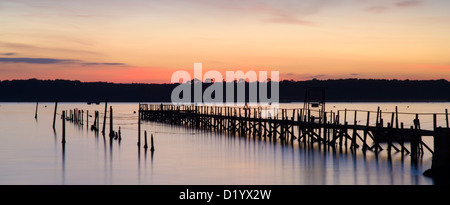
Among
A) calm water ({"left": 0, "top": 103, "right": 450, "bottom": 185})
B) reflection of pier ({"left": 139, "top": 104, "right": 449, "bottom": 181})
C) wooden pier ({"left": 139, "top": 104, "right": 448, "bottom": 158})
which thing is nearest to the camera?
calm water ({"left": 0, "top": 103, "right": 450, "bottom": 185})

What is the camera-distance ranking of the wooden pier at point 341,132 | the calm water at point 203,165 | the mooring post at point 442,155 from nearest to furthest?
1. the mooring post at point 442,155
2. the calm water at point 203,165
3. the wooden pier at point 341,132

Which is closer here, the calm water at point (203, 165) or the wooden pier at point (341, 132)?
the calm water at point (203, 165)

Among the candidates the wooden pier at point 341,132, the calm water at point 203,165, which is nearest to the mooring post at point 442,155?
the calm water at point 203,165

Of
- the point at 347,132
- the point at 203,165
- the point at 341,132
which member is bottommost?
the point at 203,165

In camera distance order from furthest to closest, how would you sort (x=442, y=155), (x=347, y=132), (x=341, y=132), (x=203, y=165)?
1. (x=347, y=132)
2. (x=341, y=132)
3. (x=203, y=165)
4. (x=442, y=155)

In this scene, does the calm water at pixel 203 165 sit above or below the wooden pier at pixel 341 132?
below

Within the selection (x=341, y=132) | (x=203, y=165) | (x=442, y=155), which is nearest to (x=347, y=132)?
(x=341, y=132)

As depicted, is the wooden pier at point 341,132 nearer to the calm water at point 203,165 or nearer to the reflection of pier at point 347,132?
the reflection of pier at point 347,132

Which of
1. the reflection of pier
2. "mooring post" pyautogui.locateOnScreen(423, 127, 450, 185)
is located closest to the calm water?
the reflection of pier

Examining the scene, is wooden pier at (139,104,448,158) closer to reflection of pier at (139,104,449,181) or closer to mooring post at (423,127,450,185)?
reflection of pier at (139,104,449,181)

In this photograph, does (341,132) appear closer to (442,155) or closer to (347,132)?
(347,132)

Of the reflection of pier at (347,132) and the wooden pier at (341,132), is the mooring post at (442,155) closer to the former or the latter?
the reflection of pier at (347,132)

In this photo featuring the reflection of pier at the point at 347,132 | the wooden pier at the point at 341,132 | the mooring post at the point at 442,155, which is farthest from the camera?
the wooden pier at the point at 341,132

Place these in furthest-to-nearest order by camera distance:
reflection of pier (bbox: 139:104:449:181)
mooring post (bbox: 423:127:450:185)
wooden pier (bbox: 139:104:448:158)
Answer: wooden pier (bbox: 139:104:448:158), reflection of pier (bbox: 139:104:449:181), mooring post (bbox: 423:127:450:185)
